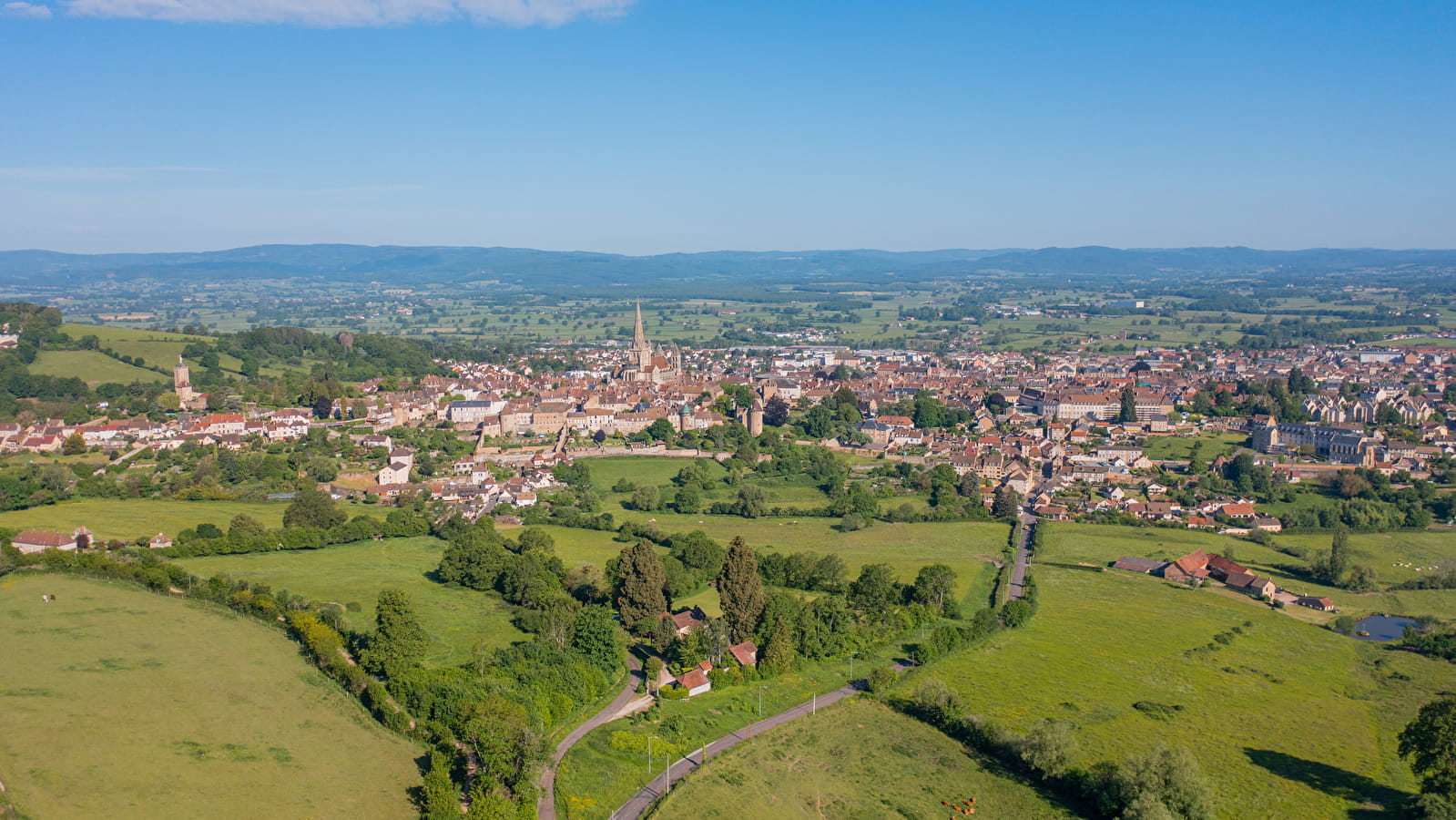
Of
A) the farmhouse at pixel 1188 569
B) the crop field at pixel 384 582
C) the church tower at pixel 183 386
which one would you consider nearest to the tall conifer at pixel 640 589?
the crop field at pixel 384 582

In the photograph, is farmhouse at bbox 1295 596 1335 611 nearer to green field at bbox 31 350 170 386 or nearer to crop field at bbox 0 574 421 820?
crop field at bbox 0 574 421 820

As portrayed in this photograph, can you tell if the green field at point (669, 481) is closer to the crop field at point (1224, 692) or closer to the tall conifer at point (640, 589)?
the tall conifer at point (640, 589)

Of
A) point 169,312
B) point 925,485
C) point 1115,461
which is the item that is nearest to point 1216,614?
point 925,485

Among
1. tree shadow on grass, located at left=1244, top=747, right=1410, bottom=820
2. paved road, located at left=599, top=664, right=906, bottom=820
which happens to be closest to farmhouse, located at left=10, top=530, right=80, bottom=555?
paved road, located at left=599, top=664, right=906, bottom=820

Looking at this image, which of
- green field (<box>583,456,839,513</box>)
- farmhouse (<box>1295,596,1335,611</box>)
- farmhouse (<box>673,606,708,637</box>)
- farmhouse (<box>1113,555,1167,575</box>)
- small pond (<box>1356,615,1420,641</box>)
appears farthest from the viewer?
green field (<box>583,456,839,513</box>)

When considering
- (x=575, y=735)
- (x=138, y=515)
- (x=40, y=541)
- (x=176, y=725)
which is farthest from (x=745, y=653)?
(x=138, y=515)

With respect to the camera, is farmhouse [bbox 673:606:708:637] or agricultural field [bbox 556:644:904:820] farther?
farmhouse [bbox 673:606:708:637]
